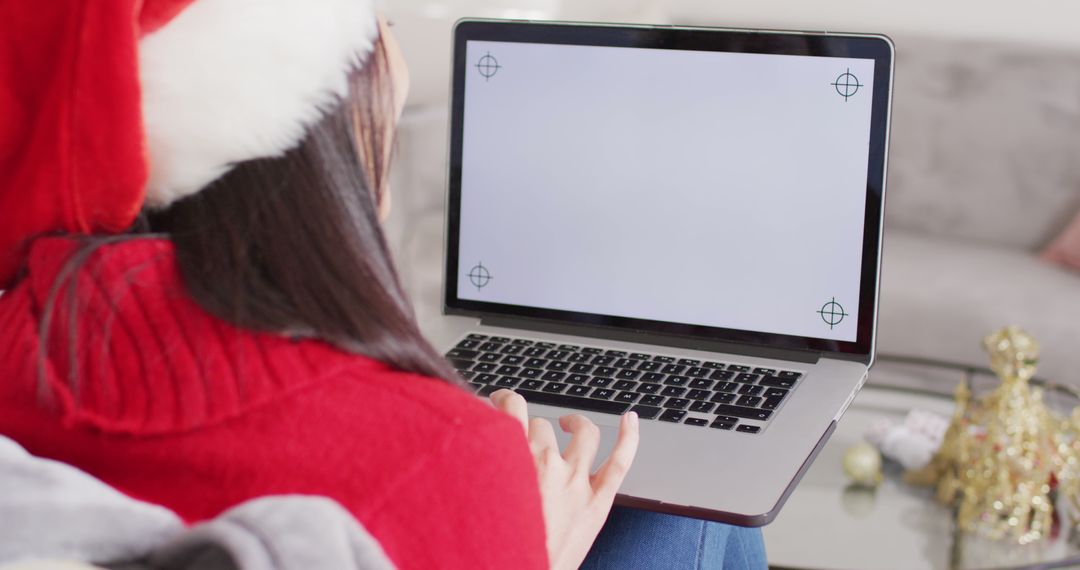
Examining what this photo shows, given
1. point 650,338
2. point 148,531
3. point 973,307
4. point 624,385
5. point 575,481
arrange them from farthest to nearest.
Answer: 1. point 973,307
2. point 650,338
3. point 624,385
4. point 575,481
5. point 148,531

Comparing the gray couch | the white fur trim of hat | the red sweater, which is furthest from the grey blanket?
the gray couch

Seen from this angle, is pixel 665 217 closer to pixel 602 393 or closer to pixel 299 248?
pixel 602 393

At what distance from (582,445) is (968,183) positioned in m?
1.94

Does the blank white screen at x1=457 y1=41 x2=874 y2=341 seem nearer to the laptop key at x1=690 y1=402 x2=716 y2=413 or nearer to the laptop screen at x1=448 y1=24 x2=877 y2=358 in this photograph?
the laptop screen at x1=448 y1=24 x2=877 y2=358

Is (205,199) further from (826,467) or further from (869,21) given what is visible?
(869,21)

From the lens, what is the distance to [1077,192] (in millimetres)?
2381

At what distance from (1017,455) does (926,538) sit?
5.7 inches

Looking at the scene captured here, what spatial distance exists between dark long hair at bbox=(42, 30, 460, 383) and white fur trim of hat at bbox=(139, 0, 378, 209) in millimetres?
13

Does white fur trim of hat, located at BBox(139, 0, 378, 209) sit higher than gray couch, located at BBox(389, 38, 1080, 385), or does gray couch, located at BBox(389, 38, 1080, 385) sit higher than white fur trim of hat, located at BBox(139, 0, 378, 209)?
white fur trim of hat, located at BBox(139, 0, 378, 209)

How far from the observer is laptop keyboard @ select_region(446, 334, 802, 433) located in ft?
3.05

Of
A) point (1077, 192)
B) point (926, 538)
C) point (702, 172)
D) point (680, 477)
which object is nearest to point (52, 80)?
point (680, 477)

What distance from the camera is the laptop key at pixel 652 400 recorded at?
3.11ft

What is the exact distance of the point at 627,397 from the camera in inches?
37.9

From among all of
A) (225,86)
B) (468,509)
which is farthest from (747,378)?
(225,86)
